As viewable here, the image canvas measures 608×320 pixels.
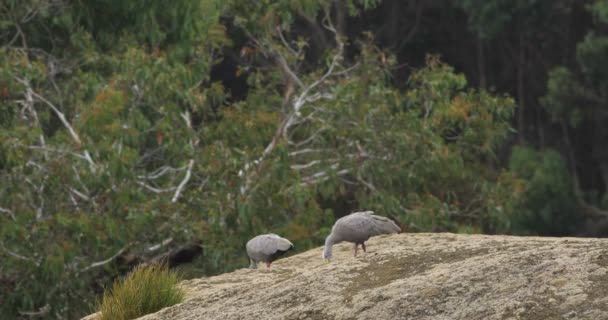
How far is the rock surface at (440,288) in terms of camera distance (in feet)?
19.6

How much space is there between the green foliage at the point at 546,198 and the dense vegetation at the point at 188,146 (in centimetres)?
896

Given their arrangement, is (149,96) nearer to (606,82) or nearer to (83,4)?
(83,4)

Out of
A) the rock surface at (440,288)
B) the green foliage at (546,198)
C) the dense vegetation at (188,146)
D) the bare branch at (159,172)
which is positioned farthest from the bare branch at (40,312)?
the green foliage at (546,198)

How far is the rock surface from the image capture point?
5973 millimetres

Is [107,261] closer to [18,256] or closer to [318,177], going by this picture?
[18,256]

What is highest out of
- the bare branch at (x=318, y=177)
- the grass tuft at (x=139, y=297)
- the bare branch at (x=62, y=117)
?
the grass tuft at (x=139, y=297)

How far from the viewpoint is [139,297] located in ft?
24.7

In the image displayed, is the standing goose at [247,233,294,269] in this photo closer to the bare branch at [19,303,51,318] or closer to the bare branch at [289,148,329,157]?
the bare branch at [19,303,51,318]

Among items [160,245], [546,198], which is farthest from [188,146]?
[546,198]

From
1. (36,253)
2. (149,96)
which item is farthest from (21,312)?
(149,96)

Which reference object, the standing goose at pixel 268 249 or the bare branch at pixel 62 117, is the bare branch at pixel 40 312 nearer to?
the bare branch at pixel 62 117

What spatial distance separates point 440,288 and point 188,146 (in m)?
10.3

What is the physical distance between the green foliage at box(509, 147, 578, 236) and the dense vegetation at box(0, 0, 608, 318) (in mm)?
8964

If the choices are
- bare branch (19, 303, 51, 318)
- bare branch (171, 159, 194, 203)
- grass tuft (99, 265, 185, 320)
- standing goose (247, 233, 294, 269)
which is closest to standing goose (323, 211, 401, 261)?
standing goose (247, 233, 294, 269)
